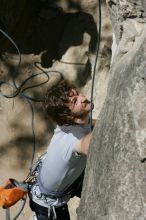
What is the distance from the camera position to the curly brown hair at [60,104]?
9.18ft

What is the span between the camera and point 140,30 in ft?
8.82

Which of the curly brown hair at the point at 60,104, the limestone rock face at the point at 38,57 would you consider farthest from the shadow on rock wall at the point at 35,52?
the curly brown hair at the point at 60,104

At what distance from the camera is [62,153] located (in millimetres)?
2918

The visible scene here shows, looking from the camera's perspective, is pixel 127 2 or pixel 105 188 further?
pixel 127 2

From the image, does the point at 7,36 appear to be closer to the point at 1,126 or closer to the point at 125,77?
the point at 1,126

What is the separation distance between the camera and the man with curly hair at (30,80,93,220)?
2.81 m

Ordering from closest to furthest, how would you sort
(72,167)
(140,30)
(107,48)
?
1. (140,30)
2. (72,167)
3. (107,48)

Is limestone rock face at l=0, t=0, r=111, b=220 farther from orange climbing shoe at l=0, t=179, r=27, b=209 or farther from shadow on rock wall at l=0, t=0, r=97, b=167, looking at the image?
orange climbing shoe at l=0, t=179, r=27, b=209

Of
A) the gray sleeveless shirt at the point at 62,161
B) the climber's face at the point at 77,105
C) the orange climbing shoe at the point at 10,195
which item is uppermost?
the climber's face at the point at 77,105

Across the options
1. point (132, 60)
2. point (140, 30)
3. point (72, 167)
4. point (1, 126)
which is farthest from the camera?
point (1, 126)

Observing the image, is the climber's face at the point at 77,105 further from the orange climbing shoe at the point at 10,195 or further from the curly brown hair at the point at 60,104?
the orange climbing shoe at the point at 10,195

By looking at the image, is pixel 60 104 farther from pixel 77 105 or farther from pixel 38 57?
pixel 38 57

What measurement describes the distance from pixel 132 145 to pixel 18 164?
2.87 m

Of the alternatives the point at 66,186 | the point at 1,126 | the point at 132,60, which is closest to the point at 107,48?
the point at 1,126
